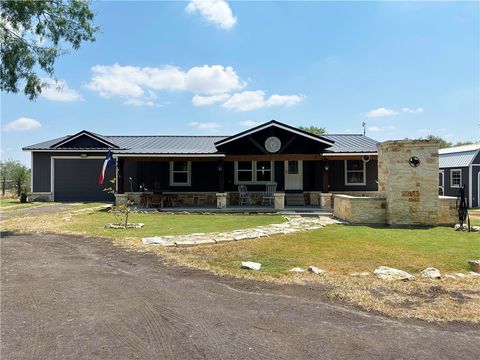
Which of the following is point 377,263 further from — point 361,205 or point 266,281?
point 361,205

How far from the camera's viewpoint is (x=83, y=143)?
68.7 feet

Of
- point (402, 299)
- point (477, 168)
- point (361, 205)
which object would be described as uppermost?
point (477, 168)

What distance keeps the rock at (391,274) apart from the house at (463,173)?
733 inches

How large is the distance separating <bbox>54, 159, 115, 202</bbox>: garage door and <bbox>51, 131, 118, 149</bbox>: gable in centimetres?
87

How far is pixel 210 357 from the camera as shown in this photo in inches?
124

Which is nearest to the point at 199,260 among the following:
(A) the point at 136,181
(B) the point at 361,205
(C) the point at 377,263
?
(C) the point at 377,263

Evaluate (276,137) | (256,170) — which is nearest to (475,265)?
(276,137)

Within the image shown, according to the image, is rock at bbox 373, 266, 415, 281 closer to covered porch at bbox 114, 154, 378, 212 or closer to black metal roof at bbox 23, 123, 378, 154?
black metal roof at bbox 23, 123, 378, 154

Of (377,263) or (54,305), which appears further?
(377,263)

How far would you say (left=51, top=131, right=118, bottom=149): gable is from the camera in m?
20.8

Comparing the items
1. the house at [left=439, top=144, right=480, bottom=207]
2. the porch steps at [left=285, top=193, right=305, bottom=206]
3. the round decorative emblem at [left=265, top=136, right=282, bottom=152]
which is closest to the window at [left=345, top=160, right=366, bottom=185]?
the porch steps at [left=285, top=193, right=305, bottom=206]

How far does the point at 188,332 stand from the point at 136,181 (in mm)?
16758

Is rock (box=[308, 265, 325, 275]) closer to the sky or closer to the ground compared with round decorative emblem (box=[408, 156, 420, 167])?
closer to the ground

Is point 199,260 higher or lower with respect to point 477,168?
lower
